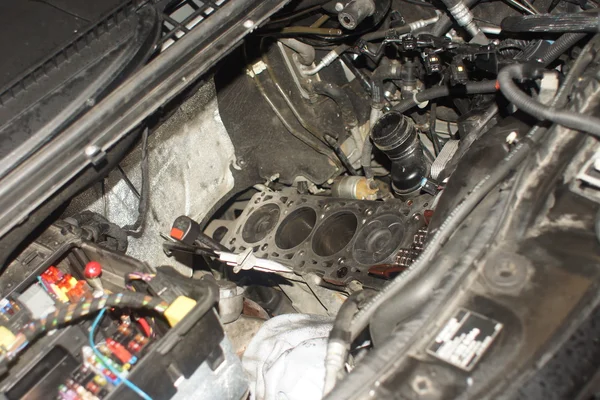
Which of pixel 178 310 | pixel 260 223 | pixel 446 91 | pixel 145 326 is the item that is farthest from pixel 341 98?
pixel 178 310

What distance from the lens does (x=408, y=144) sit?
246cm

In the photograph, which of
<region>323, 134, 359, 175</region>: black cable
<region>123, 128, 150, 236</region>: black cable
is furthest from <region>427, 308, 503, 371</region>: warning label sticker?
<region>323, 134, 359, 175</region>: black cable

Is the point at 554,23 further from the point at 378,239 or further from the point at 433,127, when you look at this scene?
the point at 378,239

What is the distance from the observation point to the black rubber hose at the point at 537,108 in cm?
145

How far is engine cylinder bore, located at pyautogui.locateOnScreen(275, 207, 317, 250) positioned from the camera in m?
2.69

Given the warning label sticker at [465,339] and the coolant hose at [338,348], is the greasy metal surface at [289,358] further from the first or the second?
the warning label sticker at [465,339]

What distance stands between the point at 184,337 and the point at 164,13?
1.12 m

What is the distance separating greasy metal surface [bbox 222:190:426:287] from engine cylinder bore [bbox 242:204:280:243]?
0.04 ft

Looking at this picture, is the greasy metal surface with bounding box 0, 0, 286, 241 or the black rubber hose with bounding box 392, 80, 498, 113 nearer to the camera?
the greasy metal surface with bounding box 0, 0, 286, 241

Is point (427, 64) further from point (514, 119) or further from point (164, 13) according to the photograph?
point (164, 13)

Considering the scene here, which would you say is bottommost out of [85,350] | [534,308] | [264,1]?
[534,308]

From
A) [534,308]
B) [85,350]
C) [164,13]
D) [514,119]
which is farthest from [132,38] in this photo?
[534,308]

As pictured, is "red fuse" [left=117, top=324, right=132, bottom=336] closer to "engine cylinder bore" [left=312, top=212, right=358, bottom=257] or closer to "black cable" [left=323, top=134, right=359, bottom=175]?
→ "engine cylinder bore" [left=312, top=212, right=358, bottom=257]

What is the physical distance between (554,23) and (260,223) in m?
1.59
